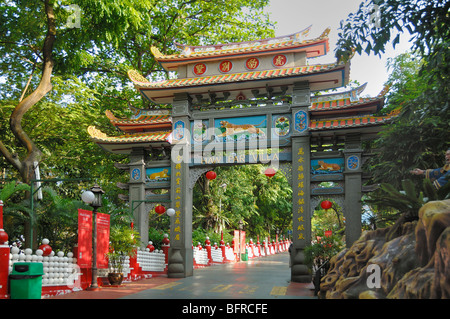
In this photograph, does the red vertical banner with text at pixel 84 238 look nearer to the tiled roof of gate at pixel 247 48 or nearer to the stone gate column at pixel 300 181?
the stone gate column at pixel 300 181

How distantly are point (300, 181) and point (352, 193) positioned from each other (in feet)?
4.61

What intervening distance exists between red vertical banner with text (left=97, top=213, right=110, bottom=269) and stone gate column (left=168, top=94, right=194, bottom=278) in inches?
107

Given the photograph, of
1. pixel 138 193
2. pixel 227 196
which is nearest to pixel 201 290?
pixel 138 193

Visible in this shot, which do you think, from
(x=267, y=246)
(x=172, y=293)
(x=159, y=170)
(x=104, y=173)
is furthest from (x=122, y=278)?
(x=267, y=246)

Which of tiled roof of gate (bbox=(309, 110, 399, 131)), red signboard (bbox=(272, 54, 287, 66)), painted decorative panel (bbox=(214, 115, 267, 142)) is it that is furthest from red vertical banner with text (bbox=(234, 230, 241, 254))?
tiled roof of gate (bbox=(309, 110, 399, 131))

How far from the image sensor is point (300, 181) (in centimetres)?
1202

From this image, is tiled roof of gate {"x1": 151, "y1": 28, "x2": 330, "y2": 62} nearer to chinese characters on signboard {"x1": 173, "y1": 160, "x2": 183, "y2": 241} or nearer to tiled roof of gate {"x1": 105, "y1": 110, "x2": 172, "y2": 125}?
tiled roof of gate {"x1": 105, "y1": 110, "x2": 172, "y2": 125}

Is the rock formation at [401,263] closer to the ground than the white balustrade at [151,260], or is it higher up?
higher up

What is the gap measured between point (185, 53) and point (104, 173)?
25.7 ft

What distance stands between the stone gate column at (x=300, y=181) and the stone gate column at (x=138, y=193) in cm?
453

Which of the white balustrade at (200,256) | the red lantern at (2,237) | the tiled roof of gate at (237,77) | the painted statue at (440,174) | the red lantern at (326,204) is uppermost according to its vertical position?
the tiled roof of gate at (237,77)

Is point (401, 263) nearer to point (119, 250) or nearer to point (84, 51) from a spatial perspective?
point (119, 250)

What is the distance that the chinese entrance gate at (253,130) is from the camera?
38.9 ft

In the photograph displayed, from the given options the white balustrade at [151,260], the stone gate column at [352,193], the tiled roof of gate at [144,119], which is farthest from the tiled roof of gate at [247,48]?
the white balustrade at [151,260]
